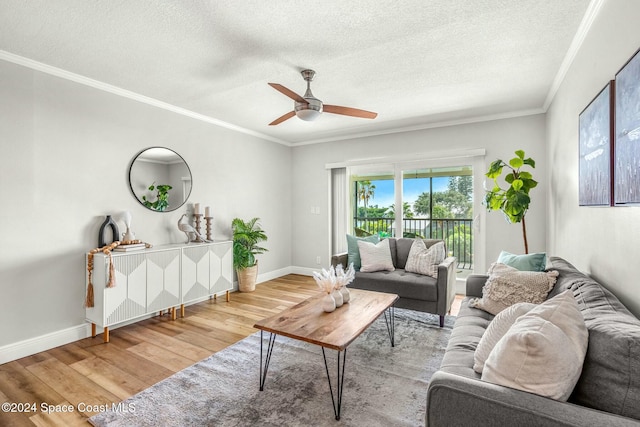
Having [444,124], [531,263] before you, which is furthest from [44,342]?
[444,124]

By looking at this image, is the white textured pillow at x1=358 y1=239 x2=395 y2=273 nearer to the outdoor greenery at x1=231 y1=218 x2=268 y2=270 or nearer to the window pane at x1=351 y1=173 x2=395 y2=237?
the window pane at x1=351 y1=173 x2=395 y2=237

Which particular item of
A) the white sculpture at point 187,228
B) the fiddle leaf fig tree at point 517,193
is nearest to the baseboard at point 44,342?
the white sculpture at point 187,228

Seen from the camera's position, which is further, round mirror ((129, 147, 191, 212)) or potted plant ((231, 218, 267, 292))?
potted plant ((231, 218, 267, 292))

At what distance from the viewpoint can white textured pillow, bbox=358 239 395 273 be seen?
143 inches

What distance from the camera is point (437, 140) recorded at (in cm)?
453

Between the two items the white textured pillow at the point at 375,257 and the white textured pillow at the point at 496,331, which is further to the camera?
the white textured pillow at the point at 375,257

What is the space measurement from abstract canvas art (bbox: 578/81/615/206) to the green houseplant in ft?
13.4

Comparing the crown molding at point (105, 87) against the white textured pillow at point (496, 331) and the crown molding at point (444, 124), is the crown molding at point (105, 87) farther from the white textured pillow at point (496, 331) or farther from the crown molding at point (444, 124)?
the white textured pillow at point (496, 331)

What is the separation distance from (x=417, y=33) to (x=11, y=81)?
3.38 meters

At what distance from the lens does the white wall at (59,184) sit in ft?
8.45

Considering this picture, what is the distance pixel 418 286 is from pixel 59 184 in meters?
3.68

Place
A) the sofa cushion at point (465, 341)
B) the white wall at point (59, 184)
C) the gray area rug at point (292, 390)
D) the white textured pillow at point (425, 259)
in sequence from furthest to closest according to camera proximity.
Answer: the white textured pillow at point (425, 259) < the white wall at point (59, 184) < the gray area rug at point (292, 390) < the sofa cushion at point (465, 341)

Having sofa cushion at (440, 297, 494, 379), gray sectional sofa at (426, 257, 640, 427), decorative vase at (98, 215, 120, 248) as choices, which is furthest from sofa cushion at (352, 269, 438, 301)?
decorative vase at (98, 215, 120, 248)

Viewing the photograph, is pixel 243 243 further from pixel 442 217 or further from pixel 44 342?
pixel 442 217
